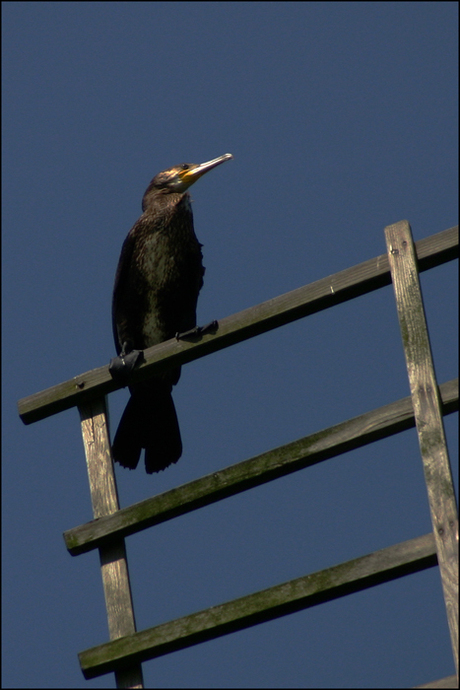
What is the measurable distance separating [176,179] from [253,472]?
141 inches

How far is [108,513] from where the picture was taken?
10.8 ft

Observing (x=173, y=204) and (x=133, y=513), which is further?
(x=173, y=204)

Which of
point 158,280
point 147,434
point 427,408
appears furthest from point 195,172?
point 427,408

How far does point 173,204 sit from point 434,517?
12.2 ft

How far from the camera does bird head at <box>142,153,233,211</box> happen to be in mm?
6355

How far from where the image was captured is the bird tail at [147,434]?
195 inches

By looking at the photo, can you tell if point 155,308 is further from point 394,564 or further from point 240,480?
point 394,564

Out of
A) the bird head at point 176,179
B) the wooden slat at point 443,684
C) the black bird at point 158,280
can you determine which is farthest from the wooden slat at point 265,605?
the bird head at point 176,179

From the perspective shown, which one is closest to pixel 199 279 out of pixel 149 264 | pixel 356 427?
pixel 149 264

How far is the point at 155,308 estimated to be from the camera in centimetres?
582

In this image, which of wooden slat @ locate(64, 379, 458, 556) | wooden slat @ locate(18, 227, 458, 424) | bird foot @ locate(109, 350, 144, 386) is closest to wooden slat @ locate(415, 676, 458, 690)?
wooden slat @ locate(64, 379, 458, 556)

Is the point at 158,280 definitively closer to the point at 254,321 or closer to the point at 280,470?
the point at 254,321

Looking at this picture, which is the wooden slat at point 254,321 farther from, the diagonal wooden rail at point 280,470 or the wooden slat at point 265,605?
the wooden slat at point 265,605

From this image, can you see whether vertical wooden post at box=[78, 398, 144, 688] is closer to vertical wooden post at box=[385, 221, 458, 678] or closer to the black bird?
vertical wooden post at box=[385, 221, 458, 678]
